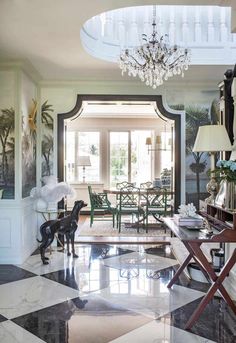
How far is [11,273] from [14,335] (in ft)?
5.46

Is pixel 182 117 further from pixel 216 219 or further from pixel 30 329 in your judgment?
pixel 30 329

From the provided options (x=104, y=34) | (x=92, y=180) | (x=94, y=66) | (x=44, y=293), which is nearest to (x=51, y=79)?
(x=94, y=66)

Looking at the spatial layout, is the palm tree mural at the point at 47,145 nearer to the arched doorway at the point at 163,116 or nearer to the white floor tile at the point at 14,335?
the arched doorway at the point at 163,116

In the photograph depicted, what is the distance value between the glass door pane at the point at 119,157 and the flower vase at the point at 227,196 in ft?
20.8

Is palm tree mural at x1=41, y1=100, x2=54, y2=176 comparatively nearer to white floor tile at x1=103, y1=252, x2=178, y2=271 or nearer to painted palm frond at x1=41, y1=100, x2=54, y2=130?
painted palm frond at x1=41, y1=100, x2=54, y2=130

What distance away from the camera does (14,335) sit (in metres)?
2.63

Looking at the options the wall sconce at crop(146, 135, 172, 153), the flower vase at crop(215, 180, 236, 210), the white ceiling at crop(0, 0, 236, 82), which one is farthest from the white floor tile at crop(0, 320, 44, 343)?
the wall sconce at crop(146, 135, 172, 153)

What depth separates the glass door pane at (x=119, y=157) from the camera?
10000 mm

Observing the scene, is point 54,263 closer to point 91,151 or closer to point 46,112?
point 46,112

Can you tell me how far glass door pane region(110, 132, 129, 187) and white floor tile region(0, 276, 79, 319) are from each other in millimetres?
Result: 6195

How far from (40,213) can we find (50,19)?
3.17 metres

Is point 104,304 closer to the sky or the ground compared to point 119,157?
closer to the ground

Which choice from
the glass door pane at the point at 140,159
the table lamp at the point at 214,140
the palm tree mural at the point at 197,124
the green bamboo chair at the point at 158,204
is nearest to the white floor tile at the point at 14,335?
the table lamp at the point at 214,140

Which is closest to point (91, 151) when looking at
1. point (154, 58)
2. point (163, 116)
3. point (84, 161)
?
point (84, 161)
